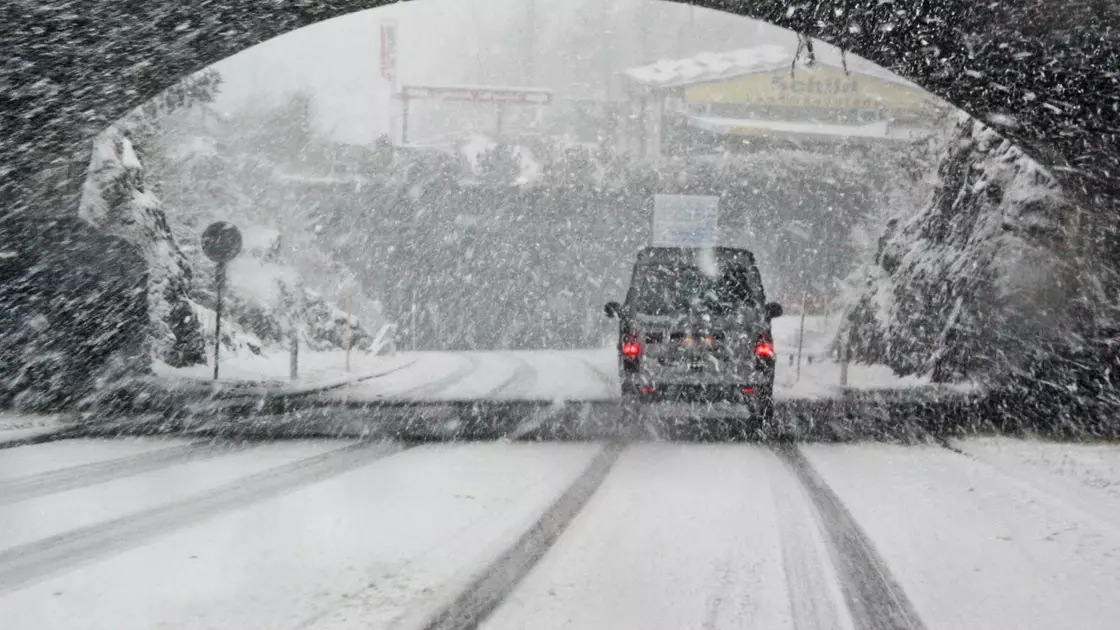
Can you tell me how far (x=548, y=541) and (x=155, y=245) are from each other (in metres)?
15.9

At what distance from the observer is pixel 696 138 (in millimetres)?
39312

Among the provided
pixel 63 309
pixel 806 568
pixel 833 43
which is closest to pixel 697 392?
pixel 833 43

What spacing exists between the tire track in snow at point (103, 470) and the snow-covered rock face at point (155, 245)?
280 inches

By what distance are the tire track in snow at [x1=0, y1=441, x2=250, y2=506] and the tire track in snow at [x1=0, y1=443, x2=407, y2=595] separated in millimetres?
1019

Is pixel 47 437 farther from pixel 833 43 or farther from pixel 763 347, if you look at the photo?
pixel 833 43

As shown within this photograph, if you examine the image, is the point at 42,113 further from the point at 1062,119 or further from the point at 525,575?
the point at 1062,119

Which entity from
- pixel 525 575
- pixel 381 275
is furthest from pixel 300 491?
pixel 381 275

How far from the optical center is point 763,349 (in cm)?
1177

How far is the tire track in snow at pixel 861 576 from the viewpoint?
14.4 ft

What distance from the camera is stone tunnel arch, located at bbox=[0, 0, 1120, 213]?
27.9 ft

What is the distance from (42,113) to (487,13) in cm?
6316

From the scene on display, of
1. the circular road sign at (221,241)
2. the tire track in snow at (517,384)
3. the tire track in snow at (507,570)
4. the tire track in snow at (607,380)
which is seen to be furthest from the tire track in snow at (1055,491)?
the circular road sign at (221,241)

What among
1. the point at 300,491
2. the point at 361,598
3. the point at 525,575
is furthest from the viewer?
the point at 300,491

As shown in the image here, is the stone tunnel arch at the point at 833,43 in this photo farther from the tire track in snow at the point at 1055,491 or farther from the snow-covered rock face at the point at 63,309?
the tire track in snow at the point at 1055,491
